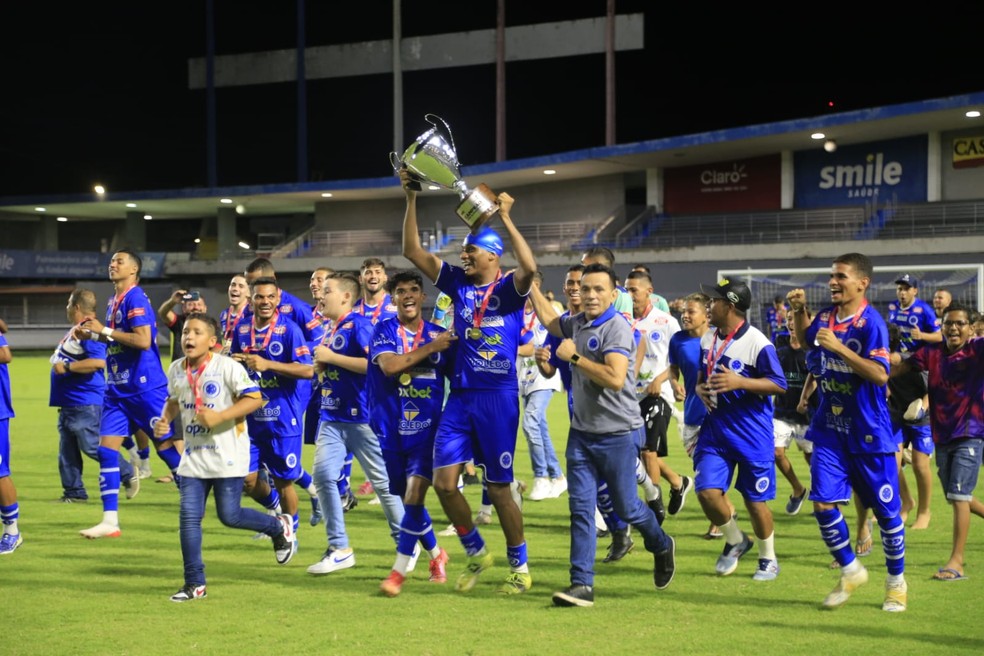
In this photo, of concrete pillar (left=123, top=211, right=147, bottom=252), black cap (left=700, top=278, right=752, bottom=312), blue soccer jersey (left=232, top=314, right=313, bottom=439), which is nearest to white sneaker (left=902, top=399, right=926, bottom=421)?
black cap (left=700, top=278, right=752, bottom=312)

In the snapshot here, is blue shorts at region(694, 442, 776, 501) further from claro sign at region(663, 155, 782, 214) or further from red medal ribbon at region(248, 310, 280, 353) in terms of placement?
claro sign at region(663, 155, 782, 214)

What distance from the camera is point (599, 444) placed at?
268 inches

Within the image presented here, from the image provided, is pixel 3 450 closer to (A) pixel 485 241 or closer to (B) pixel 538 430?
(A) pixel 485 241

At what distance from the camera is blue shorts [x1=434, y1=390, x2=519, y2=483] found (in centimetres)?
694

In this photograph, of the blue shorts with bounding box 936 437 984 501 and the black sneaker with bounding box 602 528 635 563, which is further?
the black sneaker with bounding box 602 528 635 563

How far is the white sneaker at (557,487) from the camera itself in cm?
1166

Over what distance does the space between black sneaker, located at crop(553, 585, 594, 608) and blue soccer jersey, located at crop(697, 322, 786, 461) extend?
1460mm

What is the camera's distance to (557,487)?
11.8 meters

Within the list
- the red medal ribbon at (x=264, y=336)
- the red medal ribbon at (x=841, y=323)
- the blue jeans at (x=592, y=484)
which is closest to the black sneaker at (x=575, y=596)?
the blue jeans at (x=592, y=484)

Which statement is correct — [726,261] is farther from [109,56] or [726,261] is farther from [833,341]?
[109,56]

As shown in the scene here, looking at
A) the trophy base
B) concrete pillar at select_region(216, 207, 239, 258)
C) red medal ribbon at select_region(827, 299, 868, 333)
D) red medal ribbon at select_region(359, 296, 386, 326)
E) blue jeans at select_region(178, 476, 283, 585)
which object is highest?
concrete pillar at select_region(216, 207, 239, 258)

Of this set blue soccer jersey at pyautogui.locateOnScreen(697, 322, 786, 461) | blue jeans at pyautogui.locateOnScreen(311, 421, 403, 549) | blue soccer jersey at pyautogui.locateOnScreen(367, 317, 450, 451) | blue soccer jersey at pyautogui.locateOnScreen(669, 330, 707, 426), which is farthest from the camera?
blue soccer jersey at pyautogui.locateOnScreen(669, 330, 707, 426)

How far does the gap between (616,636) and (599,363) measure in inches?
65.7

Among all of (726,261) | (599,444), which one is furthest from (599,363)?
(726,261)
